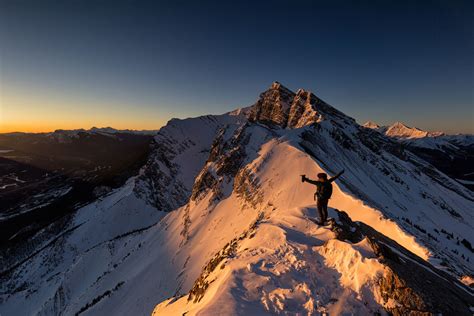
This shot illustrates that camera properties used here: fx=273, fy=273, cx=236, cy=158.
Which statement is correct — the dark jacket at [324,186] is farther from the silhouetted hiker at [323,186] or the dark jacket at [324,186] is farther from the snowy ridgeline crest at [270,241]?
the snowy ridgeline crest at [270,241]

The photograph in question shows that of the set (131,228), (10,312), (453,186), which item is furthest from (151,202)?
(453,186)

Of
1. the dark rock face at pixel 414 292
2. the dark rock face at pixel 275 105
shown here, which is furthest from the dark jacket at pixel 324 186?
the dark rock face at pixel 275 105

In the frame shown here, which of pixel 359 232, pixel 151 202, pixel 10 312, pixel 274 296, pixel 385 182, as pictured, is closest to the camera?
pixel 274 296

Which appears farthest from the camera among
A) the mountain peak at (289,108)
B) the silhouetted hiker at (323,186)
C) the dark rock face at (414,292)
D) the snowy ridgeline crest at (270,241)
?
the mountain peak at (289,108)

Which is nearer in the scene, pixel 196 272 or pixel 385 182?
pixel 196 272

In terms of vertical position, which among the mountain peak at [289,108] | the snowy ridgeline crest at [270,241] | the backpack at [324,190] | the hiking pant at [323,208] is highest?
the mountain peak at [289,108]

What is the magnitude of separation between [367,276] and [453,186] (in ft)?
431

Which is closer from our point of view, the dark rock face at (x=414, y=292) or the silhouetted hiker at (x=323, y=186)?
the dark rock face at (x=414, y=292)

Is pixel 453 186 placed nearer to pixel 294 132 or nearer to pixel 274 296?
pixel 294 132

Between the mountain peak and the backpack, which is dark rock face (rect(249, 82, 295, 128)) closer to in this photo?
the mountain peak

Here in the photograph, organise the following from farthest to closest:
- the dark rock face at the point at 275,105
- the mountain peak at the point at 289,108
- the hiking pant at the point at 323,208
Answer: the dark rock face at the point at 275,105 < the mountain peak at the point at 289,108 < the hiking pant at the point at 323,208

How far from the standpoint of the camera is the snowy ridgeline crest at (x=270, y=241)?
10.1 metres

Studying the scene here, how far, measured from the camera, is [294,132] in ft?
220

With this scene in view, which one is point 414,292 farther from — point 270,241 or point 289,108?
point 289,108
